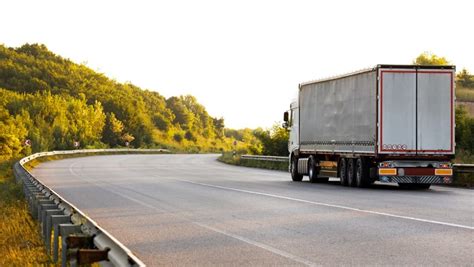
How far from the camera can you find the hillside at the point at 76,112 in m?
94.8

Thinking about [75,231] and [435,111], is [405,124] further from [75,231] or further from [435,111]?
[75,231]

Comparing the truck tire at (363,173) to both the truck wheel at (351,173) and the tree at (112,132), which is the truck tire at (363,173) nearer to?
the truck wheel at (351,173)

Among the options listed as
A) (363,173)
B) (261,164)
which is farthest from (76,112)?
(363,173)

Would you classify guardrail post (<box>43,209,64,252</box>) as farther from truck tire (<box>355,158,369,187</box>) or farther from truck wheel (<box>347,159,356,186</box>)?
truck wheel (<box>347,159,356,186</box>)

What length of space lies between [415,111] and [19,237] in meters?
14.6

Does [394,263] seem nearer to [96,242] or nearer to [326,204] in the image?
[96,242]

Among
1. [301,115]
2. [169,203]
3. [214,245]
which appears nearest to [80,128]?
[301,115]

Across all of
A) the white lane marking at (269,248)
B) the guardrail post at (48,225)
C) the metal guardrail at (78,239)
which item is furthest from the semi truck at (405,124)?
the guardrail post at (48,225)

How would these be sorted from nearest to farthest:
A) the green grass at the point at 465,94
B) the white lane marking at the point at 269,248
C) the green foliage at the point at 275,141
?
1. the white lane marking at the point at 269,248
2. the green foliage at the point at 275,141
3. the green grass at the point at 465,94

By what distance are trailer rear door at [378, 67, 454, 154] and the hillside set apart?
1655 inches

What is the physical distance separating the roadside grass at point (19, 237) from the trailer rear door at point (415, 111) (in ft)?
35.2

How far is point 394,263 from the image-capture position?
9.52 metres

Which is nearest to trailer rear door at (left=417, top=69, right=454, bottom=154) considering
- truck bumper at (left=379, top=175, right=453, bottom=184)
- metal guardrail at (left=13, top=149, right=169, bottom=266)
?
truck bumper at (left=379, top=175, right=453, bottom=184)

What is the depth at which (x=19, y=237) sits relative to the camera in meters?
13.4
